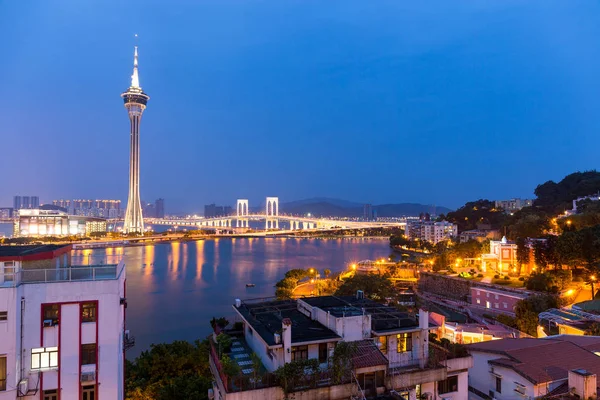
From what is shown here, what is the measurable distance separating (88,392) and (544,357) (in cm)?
227

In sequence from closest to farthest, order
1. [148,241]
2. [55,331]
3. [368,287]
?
→ [55,331] → [368,287] → [148,241]

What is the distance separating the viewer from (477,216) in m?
15.7

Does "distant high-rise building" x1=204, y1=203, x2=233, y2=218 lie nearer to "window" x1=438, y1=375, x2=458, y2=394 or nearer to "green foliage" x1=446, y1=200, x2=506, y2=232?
"green foliage" x1=446, y1=200, x2=506, y2=232

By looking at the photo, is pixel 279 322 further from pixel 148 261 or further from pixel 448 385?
pixel 148 261

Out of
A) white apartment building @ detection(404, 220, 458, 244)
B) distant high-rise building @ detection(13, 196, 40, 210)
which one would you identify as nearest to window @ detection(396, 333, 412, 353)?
white apartment building @ detection(404, 220, 458, 244)

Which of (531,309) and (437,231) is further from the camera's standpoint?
(437,231)

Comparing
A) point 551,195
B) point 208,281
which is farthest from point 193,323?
point 551,195

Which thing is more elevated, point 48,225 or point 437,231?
point 48,225

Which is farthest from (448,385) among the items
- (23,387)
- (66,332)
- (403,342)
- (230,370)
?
(23,387)

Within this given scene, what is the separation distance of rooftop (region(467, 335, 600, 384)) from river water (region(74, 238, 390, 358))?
226cm

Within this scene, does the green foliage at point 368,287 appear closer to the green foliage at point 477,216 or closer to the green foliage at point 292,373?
the green foliage at point 292,373

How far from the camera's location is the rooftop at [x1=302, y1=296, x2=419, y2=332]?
197 centimetres

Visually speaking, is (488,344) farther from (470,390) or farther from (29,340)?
(29,340)

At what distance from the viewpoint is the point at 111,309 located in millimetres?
1814
